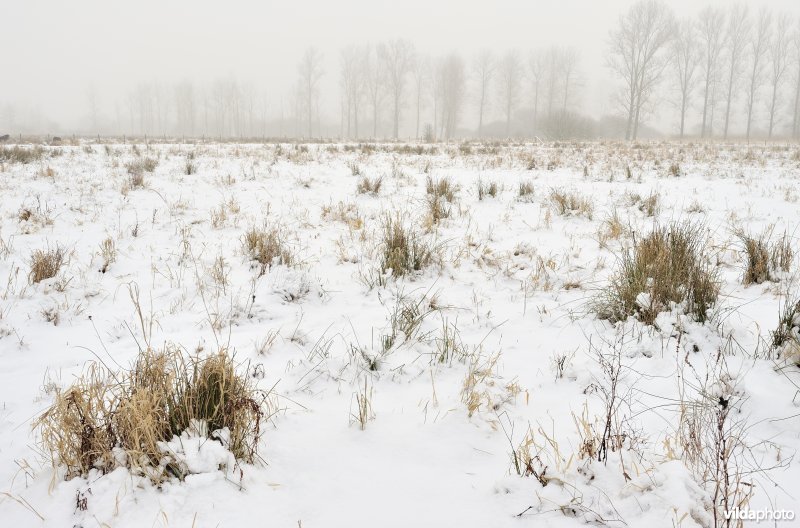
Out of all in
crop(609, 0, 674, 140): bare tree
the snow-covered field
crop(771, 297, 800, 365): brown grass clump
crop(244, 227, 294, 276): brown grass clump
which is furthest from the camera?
crop(609, 0, 674, 140): bare tree

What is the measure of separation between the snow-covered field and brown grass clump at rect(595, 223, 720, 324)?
0.09 m

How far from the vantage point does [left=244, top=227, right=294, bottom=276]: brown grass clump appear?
4109 mm

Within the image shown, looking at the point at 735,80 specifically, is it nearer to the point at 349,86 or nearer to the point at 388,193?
the point at 349,86

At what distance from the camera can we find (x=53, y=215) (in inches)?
215

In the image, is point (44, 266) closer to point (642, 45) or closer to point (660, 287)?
point (660, 287)

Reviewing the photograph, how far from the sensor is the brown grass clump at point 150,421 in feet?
4.95

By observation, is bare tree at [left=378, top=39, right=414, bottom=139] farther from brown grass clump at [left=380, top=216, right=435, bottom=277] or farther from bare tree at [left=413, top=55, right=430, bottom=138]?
brown grass clump at [left=380, top=216, right=435, bottom=277]

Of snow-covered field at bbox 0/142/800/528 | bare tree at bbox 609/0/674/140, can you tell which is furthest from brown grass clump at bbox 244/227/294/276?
bare tree at bbox 609/0/674/140

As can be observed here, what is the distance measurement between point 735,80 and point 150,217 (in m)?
53.8

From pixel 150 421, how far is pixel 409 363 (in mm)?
1353

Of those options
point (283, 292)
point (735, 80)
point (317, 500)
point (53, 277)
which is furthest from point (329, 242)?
point (735, 80)

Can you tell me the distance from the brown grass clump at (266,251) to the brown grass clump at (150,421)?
2.33 metres

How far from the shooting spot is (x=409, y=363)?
245 cm

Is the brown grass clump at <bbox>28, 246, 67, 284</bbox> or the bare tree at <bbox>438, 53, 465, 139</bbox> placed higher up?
the bare tree at <bbox>438, 53, 465, 139</bbox>
